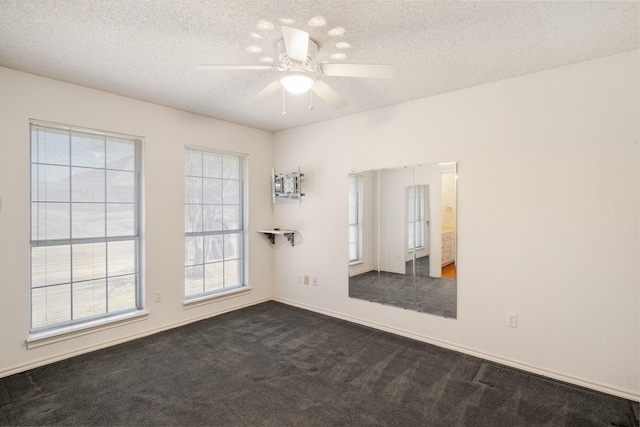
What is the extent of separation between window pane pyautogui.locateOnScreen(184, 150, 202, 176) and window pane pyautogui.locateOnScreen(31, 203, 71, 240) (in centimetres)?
126

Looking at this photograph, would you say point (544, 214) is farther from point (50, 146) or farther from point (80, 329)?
point (50, 146)

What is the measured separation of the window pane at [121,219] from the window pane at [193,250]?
0.60 m

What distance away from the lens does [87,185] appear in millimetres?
3176

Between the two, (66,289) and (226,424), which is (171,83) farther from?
(226,424)

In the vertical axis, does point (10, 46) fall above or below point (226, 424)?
above

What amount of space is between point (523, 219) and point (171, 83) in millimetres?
3366

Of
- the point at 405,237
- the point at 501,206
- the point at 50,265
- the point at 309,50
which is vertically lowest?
the point at 50,265

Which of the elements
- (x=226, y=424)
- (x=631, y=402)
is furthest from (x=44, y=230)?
(x=631, y=402)

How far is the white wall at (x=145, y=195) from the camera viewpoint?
8.83 feet

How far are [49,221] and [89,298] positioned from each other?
83 centimetres

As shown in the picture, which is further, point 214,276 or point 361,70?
point 214,276

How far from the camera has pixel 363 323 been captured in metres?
3.80

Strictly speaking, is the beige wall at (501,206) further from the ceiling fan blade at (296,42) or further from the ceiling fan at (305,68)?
the ceiling fan blade at (296,42)

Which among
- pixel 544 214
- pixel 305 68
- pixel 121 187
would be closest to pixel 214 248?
pixel 121 187
